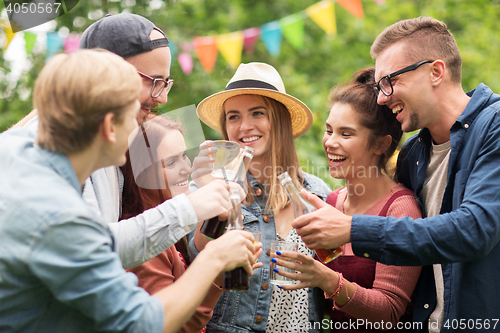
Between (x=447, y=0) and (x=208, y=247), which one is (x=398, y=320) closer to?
(x=208, y=247)

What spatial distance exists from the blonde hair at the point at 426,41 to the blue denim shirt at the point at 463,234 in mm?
280

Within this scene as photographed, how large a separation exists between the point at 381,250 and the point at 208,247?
91 centimetres

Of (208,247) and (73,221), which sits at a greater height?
(73,221)

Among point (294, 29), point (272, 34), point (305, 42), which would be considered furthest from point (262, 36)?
point (305, 42)

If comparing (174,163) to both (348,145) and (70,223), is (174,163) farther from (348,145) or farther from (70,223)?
(70,223)

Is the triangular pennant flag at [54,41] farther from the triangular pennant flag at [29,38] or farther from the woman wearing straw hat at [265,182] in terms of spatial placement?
the woman wearing straw hat at [265,182]

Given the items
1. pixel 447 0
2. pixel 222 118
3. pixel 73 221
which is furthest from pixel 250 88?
pixel 447 0

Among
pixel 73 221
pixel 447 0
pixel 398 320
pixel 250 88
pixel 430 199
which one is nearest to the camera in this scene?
pixel 73 221

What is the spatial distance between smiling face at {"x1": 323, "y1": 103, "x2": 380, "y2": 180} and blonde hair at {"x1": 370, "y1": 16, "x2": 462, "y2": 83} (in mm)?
492

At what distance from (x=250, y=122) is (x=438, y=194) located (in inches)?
53.7

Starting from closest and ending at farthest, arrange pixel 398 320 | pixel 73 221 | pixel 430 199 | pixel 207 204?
pixel 73 221, pixel 207 204, pixel 398 320, pixel 430 199

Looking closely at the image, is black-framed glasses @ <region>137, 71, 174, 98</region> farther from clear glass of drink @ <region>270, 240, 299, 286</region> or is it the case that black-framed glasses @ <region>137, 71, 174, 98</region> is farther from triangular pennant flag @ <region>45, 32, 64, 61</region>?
triangular pennant flag @ <region>45, 32, 64, 61</region>

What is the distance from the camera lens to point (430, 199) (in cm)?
240

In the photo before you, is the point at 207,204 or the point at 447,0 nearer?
the point at 207,204
